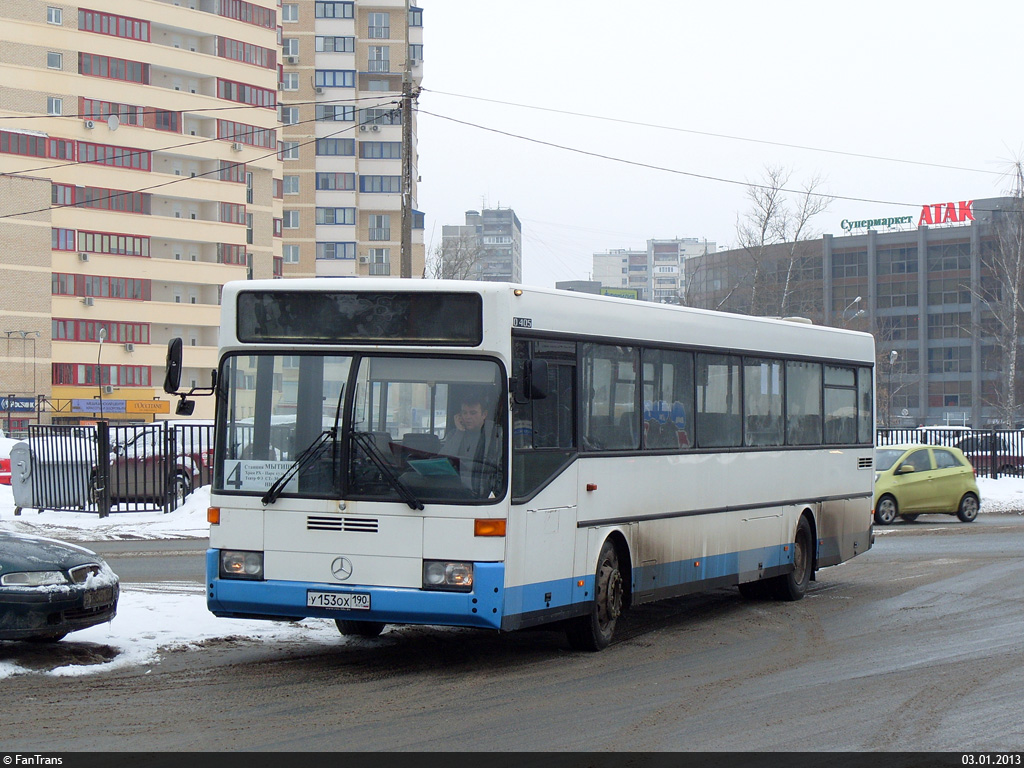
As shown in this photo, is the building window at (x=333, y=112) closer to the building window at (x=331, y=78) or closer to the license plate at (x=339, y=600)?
the building window at (x=331, y=78)

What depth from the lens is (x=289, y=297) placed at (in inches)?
388

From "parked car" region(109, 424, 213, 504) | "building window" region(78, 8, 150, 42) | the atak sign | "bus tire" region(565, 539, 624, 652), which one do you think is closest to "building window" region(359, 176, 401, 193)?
"building window" region(78, 8, 150, 42)

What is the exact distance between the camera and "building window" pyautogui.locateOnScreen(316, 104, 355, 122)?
3999 inches

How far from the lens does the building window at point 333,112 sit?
102 metres

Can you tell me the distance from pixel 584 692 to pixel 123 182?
79.9 meters

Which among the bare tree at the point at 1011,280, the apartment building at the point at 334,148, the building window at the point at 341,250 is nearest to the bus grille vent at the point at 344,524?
the bare tree at the point at 1011,280

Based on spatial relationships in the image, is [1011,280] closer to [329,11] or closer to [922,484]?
[922,484]

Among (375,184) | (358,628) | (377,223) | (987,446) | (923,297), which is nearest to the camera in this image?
(358,628)

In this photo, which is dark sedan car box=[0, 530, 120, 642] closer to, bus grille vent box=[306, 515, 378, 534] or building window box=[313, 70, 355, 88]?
bus grille vent box=[306, 515, 378, 534]

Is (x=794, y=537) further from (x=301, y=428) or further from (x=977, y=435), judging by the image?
(x=977, y=435)

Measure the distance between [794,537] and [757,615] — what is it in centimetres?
145

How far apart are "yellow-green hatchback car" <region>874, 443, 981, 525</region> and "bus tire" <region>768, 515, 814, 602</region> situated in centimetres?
1149

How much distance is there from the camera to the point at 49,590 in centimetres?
959

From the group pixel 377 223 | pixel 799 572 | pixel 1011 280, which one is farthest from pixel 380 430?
pixel 377 223
